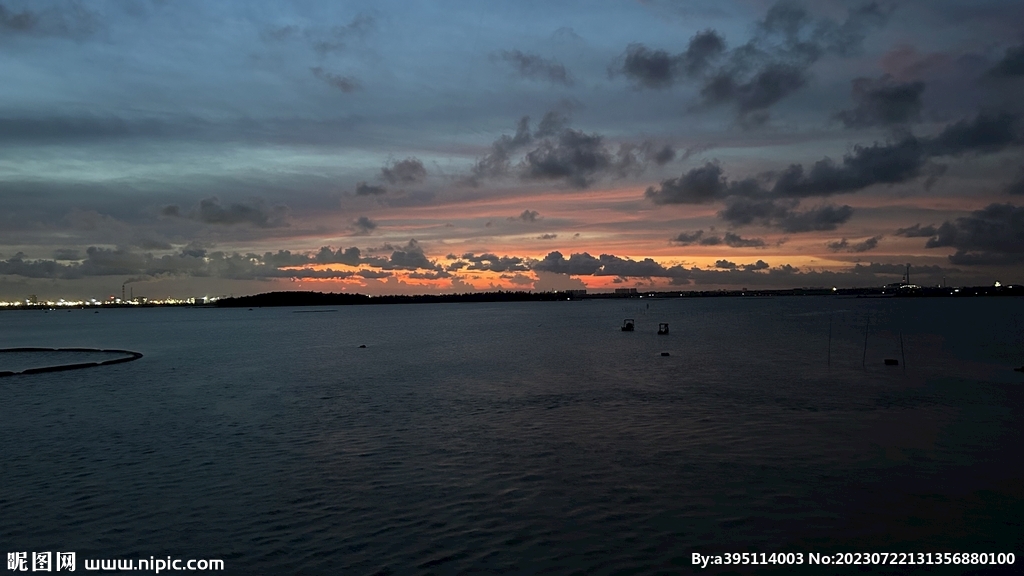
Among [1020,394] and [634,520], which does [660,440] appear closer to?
[634,520]

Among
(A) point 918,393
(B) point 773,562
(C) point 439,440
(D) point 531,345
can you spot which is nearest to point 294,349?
(D) point 531,345

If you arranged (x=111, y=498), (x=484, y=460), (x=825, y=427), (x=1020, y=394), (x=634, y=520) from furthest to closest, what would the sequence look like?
(x=1020, y=394) → (x=825, y=427) → (x=484, y=460) → (x=111, y=498) → (x=634, y=520)

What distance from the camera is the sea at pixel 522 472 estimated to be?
47.6 feet

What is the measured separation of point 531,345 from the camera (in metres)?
81.4

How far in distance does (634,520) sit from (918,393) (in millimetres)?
28797

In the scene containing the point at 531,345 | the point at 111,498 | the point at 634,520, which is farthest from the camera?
the point at 531,345

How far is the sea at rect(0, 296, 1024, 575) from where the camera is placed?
14.5 meters

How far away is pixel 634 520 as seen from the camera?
16.0 metres

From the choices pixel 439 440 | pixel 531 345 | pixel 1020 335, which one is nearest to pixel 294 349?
pixel 531 345

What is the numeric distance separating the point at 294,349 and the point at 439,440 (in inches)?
2442

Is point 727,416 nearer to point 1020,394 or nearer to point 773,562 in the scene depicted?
point 773,562

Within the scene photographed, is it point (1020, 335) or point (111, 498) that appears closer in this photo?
point (111, 498)

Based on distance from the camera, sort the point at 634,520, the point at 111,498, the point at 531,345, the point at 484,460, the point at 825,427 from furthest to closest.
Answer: the point at 531,345 < the point at 825,427 < the point at 484,460 < the point at 111,498 < the point at 634,520

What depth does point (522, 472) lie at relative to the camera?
20609 mm
